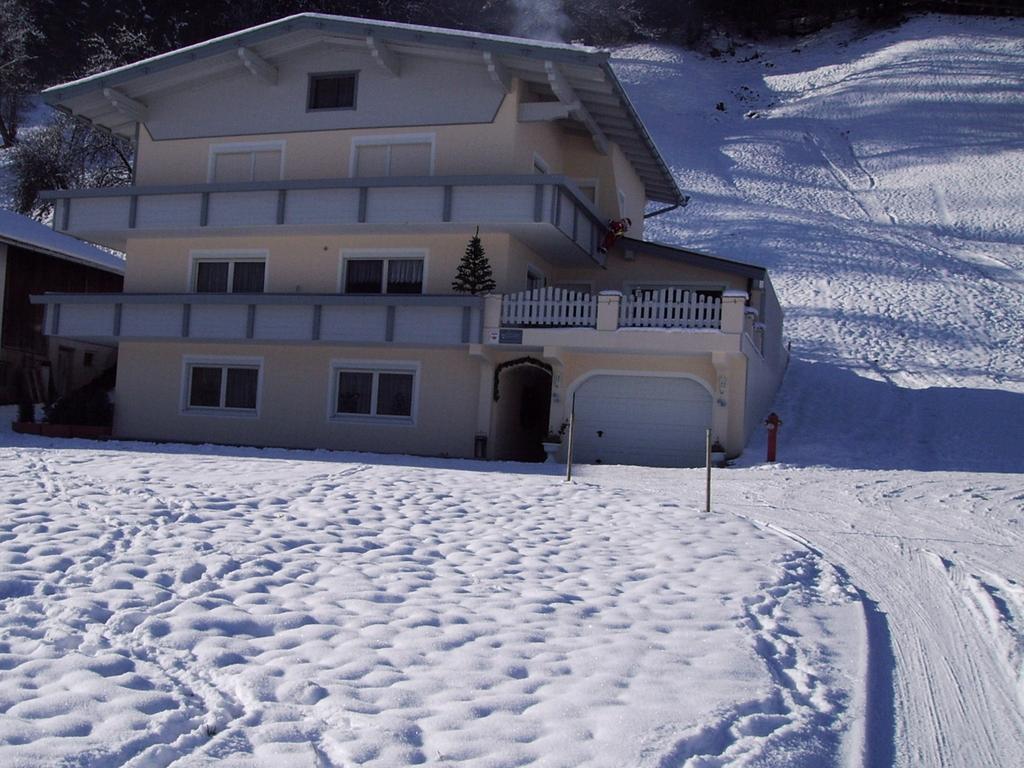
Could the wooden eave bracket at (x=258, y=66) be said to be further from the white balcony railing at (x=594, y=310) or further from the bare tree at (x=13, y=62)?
the bare tree at (x=13, y=62)

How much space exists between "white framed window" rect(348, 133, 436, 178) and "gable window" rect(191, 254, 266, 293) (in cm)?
349

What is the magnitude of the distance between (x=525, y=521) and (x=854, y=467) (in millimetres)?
10025

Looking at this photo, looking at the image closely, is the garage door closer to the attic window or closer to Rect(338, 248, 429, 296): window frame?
Rect(338, 248, 429, 296): window frame

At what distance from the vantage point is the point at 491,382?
2453cm

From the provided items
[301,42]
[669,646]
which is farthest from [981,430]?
[669,646]

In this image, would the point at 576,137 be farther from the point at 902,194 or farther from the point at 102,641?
the point at 902,194

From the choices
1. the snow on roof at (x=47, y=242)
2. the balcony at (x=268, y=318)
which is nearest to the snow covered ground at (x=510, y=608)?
the balcony at (x=268, y=318)

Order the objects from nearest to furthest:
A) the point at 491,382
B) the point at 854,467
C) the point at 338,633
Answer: the point at 338,633 < the point at 854,467 < the point at 491,382

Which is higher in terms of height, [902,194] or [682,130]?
[682,130]

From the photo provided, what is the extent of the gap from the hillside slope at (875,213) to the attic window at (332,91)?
13.0 m

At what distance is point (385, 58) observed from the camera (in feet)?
81.7

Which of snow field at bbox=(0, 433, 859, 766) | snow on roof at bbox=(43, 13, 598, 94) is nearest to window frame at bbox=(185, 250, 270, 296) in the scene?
snow on roof at bbox=(43, 13, 598, 94)

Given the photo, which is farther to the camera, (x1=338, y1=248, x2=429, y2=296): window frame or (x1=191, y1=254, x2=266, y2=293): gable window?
(x1=191, y1=254, x2=266, y2=293): gable window

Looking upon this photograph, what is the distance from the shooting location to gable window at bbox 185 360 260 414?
87.7ft
